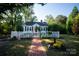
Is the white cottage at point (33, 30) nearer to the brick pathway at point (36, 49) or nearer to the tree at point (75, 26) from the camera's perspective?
the brick pathway at point (36, 49)

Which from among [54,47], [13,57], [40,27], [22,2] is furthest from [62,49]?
[22,2]

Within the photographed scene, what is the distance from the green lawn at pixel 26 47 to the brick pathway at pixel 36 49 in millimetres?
42

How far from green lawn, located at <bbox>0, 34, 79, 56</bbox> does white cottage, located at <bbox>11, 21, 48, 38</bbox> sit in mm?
64

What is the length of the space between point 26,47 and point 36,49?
11 cm

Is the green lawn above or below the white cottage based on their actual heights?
below

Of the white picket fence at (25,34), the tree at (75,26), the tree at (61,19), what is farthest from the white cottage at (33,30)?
the tree at (75,26)

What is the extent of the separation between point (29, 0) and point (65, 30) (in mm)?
490

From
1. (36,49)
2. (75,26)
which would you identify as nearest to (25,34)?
(36,49)

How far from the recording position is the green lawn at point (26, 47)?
6.45ft

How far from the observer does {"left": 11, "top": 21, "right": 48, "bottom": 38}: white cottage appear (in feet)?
6.49

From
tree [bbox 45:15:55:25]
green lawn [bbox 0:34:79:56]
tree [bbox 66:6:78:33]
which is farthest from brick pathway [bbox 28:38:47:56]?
tree [bbox 66:6:78:33]

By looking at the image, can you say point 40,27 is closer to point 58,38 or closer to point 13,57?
point 58,38

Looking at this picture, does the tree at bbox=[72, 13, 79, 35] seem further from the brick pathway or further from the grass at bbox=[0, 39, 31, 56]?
the grass at bbox=[0, 39, 31, 56]

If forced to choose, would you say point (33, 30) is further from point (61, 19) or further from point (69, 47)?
point (69, 47)
